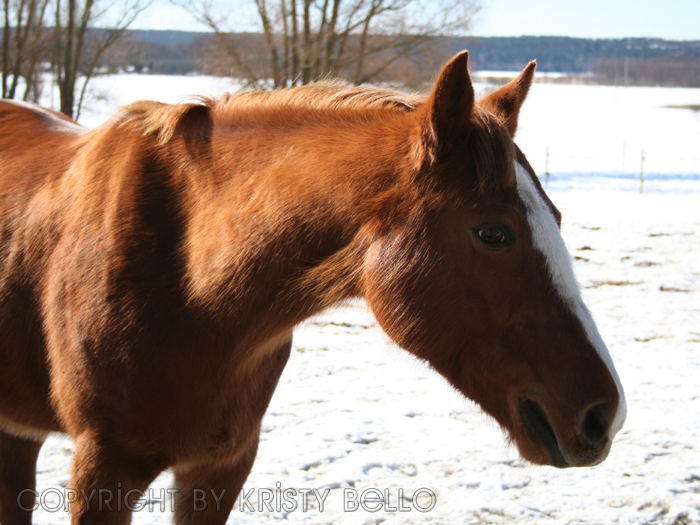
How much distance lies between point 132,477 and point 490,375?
101 centimetres

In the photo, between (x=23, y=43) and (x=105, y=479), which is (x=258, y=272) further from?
(x=23, y=43)

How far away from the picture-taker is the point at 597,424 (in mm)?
1617

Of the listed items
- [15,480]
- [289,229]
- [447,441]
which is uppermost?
[289,229]

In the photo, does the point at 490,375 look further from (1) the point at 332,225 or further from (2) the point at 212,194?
(2) the point at 212,194

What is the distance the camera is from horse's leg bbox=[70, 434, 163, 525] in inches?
73.0

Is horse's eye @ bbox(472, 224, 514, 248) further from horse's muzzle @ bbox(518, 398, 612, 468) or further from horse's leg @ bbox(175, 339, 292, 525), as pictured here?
horse's leg @ bbox(175, 339, 292, 525)

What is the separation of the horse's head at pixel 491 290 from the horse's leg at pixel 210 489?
2.57ft

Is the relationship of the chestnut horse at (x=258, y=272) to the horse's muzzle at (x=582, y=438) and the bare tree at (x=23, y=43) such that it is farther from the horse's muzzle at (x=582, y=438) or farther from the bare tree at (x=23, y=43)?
the bare tree at (x=23, y=43)

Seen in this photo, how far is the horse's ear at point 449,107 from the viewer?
161 cm

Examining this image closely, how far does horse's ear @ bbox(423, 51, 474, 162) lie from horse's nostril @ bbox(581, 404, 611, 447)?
0.72 metres

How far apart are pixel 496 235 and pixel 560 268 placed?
172mm

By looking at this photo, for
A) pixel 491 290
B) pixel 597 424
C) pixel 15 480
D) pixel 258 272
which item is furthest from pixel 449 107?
pixel 15 480

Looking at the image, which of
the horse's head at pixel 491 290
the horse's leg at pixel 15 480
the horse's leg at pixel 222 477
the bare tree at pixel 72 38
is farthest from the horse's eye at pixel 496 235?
the bare tree at pixel 72 38

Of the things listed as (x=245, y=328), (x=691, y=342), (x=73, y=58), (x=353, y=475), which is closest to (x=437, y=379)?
(x=353, y=475)
